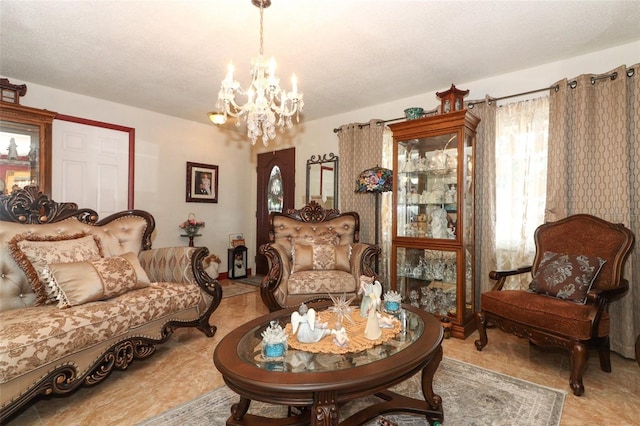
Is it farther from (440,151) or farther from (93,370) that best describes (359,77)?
(93,370)

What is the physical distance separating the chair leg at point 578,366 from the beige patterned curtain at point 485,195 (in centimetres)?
120

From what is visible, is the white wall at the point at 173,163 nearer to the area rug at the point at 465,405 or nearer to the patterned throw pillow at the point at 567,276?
the area rug at the point at 465,405

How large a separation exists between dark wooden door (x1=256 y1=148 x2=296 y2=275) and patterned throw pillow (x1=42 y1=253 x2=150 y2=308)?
2.99 m

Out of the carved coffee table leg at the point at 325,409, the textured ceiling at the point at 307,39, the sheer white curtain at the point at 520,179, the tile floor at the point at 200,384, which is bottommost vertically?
the tile floor at the point at 200,384

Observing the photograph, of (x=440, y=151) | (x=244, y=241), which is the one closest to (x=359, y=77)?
(x=440, y=151)

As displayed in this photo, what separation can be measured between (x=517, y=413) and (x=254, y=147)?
514 cm

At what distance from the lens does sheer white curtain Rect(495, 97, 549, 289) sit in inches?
119

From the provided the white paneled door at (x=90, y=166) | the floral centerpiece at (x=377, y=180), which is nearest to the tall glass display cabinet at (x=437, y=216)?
the floral centerpiece at (x=377, y=180)

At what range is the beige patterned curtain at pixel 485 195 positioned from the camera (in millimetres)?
3203

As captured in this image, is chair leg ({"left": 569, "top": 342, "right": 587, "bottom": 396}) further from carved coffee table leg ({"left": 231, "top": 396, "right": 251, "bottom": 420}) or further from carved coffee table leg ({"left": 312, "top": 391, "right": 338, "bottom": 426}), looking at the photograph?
carved coffee table leg ({"left": 231, "top": 396, "right": 251, "bottom": 420})

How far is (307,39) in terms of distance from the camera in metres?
2.62

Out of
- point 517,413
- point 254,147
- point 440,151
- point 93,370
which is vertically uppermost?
point 254,147

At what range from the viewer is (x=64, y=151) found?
3.76 meters

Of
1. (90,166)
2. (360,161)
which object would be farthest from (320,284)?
(90,166)
